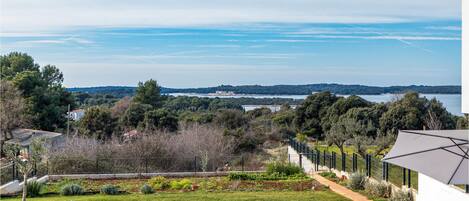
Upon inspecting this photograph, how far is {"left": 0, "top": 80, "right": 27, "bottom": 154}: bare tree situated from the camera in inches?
1144

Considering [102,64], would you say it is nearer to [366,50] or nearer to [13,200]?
[366,50]

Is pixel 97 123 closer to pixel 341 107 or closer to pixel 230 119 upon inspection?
pixel 230 119

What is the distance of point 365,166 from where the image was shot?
63.2 feet

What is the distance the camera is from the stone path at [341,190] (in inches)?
621

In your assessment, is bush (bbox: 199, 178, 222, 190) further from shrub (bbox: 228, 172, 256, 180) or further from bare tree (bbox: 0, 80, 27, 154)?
bare tree (bbox: 0, 80, 27, 154)

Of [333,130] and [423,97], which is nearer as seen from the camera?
[333,130]

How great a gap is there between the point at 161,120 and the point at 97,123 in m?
3.79

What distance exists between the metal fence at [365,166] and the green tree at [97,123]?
11289 millimetres

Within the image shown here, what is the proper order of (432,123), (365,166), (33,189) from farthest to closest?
(432,123) → (365,166) → (33,189)

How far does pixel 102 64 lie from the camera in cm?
3909

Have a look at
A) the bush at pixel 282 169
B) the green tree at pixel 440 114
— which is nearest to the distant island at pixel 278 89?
the green tree at pixel 440 114

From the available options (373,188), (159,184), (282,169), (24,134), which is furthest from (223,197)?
(24,134)

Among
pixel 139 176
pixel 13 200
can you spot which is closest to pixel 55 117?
pixel 139 176

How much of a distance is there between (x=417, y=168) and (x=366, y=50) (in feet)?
116
